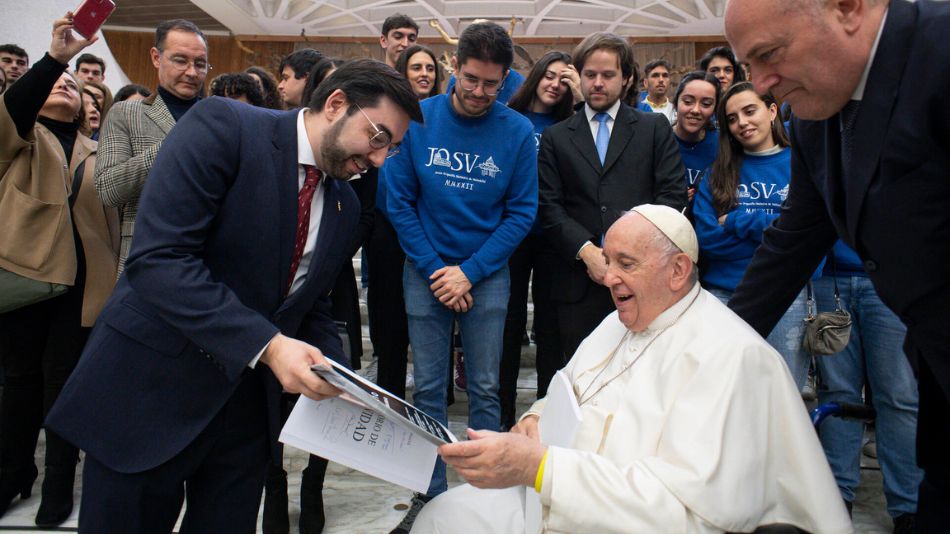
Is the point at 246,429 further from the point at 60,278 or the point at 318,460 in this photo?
the point at 60,278

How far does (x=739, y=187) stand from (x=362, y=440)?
235 centimetres

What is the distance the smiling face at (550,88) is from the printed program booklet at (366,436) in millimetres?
2568

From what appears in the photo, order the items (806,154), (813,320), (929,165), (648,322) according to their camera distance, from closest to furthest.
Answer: (929,165) → (806,154) → (648,322) → (813,320)

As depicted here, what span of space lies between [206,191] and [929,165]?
1.48m

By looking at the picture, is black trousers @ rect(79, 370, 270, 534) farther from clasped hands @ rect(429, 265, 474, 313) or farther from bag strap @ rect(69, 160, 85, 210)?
bag strap @ rect(69, 160, 85, 210)

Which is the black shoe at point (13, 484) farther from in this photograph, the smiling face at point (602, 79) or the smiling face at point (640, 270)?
the smiling face at point (602, 79)

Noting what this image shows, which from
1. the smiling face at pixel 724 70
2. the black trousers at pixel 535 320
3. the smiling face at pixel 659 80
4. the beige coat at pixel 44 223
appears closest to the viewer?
the beige coat at pixel 44 223

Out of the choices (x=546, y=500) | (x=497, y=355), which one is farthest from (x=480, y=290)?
(x=546, y=500)

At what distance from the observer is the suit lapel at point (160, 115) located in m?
3.14

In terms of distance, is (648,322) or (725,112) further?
(725,112)

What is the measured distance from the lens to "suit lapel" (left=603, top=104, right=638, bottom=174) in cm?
346

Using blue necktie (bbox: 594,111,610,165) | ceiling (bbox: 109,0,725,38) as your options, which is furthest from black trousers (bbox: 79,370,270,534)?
ceiling (bbox: 109,0,725,38)

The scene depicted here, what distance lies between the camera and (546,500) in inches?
68.0

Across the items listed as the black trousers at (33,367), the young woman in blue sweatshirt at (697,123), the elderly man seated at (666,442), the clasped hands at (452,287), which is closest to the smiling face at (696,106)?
the young woman in blue sweatshirt at (697,123)
